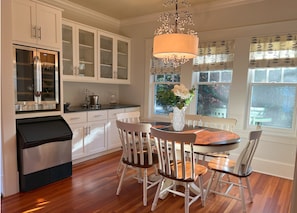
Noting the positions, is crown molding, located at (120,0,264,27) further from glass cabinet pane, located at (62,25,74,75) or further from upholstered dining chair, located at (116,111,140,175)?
upholstered dining chair, located at (116,111,140,175)

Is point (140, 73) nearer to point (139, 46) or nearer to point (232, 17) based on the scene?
point (139, 46)

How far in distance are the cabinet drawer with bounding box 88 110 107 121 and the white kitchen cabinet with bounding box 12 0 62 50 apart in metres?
1.20

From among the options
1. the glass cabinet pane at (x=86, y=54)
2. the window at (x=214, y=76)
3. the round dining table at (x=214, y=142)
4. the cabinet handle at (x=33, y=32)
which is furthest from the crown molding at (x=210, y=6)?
the cabinet handle at (x=33, y=32)

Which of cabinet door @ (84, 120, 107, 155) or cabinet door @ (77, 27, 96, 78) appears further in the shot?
cabinet door @ (77, 27, 96, 78)

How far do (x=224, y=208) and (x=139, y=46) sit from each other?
350cm

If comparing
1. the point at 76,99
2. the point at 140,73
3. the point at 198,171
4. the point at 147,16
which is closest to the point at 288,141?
the point at 198,171

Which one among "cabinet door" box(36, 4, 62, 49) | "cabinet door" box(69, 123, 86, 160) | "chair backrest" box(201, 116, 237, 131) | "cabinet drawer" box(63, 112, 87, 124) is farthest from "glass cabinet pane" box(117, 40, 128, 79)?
"chair backrest" box(201, 116, 237, 131)

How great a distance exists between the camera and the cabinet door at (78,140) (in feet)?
11.4

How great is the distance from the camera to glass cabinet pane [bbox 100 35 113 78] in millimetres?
4238

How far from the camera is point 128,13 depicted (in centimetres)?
436

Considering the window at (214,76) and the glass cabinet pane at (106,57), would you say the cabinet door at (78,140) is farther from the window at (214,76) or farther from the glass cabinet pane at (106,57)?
the window at (214,76)

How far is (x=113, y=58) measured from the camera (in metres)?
4.43

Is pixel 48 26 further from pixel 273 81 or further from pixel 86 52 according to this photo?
pixel 273 81

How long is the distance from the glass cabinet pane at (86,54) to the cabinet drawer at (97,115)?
73 centimetres
